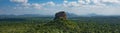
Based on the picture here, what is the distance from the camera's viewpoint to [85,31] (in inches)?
4530

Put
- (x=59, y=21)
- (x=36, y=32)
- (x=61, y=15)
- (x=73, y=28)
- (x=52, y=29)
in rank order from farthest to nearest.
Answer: (x=61, y=15)
(x=59, y=21)
(x=73, y=28)
(x=52, y=29)
(x=36, y=32)

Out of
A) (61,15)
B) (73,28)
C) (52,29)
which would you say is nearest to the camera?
(52,29)

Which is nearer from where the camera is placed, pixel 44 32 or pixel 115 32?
pixel 44 32

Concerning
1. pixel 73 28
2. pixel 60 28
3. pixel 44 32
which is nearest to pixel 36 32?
pixel 44 32

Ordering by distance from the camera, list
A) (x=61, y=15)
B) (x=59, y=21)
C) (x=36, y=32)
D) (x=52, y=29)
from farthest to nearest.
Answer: (x=61, y=15) < (x=59, y=21) < (x=52, y=29) < (x=36, y=32)

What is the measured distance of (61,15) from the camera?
140625 mm

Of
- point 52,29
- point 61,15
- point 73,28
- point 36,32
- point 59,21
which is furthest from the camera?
point 61,15

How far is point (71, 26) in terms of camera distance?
4717 inches

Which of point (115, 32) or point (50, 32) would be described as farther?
point (115, 32)

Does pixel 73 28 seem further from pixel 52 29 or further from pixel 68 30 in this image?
pixel 52 29

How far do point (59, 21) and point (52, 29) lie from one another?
1692 centimetres

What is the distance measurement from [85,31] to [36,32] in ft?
81.5

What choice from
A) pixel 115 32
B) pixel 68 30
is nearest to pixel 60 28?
pixel 68 30

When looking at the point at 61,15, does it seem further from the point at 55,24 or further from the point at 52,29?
the point at 52,29
